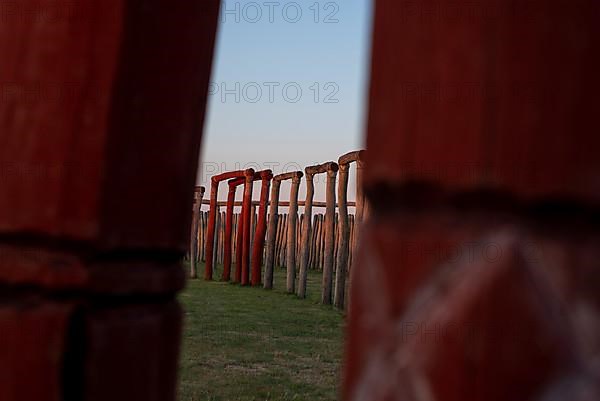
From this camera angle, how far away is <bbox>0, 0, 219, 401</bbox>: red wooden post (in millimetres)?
513

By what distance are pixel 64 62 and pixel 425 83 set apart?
0.30 metres

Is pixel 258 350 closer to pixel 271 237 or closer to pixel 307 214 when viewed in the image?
pixel 307 214

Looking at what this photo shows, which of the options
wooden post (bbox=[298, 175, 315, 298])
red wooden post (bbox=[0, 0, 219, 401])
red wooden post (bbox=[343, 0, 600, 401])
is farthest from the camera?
wooden post (bbox=[298, 175, 315, 298])

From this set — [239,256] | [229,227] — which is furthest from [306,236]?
[229,227]

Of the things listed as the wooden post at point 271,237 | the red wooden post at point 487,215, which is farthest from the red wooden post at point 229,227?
the red wooden post at point 487,215

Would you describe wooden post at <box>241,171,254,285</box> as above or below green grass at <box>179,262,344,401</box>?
above

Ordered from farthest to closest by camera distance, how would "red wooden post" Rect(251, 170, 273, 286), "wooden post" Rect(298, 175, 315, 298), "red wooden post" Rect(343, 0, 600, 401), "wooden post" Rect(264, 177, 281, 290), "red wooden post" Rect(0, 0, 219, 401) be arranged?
"red wooden post" Rect(251, 170, 273, 286)
"wooden post" Rect(264, 177, 281, 290)
"wooden post" Rect(298, 175, 315, 298)
"red wooden post" Rect(0, 0, 219, 401)
"red wooden post" Rect(343, 0, 600, 401)

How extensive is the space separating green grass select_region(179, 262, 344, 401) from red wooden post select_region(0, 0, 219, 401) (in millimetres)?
3275

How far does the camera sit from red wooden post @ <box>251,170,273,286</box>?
34.8 ft

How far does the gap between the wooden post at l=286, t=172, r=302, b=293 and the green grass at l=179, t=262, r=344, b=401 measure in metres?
1.26

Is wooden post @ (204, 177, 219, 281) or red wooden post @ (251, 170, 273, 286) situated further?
wooden post @ (204, 177, 219, 281)

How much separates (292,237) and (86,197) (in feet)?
31.3

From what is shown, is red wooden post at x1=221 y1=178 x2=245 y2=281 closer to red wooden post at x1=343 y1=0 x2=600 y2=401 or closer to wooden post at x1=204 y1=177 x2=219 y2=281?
wooden post at x1=204 y1=177 x2=219 y2=281

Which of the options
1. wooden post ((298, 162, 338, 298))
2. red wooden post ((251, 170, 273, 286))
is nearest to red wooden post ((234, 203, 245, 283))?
red wooden post ((251, 170, 273, 286))
